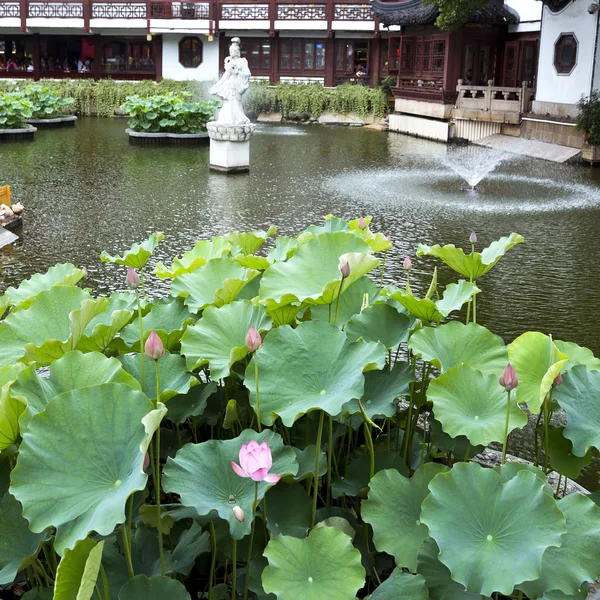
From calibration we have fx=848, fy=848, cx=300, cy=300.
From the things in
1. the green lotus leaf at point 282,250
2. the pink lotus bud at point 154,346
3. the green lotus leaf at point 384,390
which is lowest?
the green lotus leaf at point 384,390

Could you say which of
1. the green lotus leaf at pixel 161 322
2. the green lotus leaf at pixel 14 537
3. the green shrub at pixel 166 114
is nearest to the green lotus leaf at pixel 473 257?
the green lotus leaf at pixel 161 322

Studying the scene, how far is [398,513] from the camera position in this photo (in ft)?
7.20

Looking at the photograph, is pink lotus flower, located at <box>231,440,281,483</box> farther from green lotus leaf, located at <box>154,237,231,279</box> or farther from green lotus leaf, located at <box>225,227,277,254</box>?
green lotus leaf, located at <box>225,227,277,254</box>

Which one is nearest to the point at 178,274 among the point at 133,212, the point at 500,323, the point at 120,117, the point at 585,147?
the point at 500,323

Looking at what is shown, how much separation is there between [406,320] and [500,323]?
396 cm

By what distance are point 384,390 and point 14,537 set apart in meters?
1.10

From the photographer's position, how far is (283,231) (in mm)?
9836

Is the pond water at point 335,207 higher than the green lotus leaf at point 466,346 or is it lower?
lower

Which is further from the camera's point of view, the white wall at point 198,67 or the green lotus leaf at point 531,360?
the white wall at point 198,67

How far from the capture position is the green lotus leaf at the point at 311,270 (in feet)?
8.91

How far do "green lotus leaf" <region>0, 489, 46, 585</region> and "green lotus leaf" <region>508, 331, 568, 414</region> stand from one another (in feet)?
4.45

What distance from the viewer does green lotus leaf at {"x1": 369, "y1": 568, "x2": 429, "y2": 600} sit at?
6.43ft

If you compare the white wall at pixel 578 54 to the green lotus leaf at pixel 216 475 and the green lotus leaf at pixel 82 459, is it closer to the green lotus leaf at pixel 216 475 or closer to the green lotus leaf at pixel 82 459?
the green lotus leaf at pixel 216 475

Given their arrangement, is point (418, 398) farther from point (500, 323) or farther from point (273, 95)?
point (273, 95)
